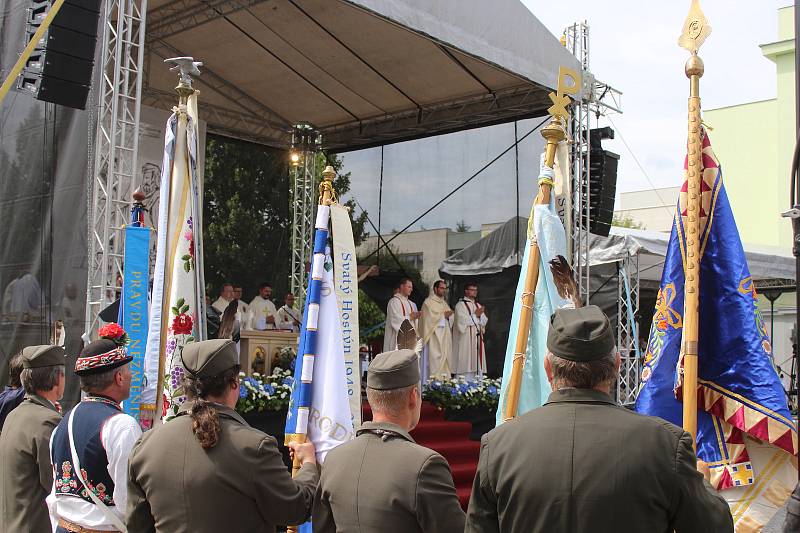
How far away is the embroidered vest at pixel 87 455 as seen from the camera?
3.00 meters

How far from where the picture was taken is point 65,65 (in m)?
5.89

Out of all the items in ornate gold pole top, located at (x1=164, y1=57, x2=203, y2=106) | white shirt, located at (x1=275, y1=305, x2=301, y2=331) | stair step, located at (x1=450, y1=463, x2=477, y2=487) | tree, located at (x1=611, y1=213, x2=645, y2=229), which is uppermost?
tree, located at (x1=611, y1=213, x2=645, y2=229)

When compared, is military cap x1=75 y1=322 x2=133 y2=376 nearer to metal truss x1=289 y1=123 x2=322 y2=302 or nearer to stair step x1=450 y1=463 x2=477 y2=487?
stair step x1=450 y1=463 x2=477 y2=487

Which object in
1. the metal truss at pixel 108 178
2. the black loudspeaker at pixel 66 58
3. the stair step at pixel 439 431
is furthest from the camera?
the stair step at pixel 439 431

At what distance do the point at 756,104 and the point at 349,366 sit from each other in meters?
26.8

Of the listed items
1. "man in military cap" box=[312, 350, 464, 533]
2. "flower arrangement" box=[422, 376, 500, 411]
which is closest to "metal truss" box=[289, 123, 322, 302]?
"flower arrangement" box=[422, 376, 500, 411]

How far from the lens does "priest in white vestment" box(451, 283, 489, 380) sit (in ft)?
36.9

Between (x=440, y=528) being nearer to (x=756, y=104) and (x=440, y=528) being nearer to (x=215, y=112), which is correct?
(x=215, y=112)

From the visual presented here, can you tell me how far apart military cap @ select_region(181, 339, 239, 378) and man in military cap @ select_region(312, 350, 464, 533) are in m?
0.48

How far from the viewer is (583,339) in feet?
6.64

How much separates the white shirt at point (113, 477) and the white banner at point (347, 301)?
1449mm

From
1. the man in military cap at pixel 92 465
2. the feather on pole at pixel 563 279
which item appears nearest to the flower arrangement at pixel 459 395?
the feather on pole at pixel 563 279

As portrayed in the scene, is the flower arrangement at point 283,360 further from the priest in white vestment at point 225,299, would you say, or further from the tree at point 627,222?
the tree at point 627,222

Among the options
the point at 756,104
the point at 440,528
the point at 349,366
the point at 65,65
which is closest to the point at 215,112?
the point at 65,65
